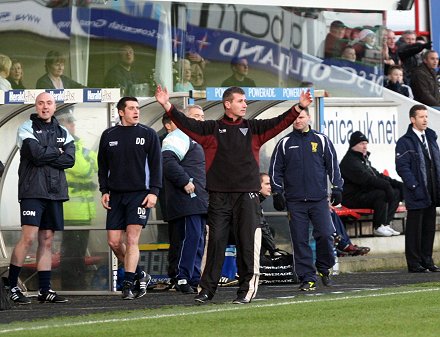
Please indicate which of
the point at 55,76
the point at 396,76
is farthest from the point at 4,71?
the point at 396,76

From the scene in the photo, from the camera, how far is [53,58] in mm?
23141

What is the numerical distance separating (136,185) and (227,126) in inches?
69.8

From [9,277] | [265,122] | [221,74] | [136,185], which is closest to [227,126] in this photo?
[265,122]

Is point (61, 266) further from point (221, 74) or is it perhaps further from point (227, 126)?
point (221, 74)

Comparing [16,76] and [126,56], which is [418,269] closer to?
[126,56]

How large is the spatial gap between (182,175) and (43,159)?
1.96m

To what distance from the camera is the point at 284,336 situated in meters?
12.2

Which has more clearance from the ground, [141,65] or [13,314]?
[141,65]

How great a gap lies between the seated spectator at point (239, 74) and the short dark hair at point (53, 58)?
2.89 m

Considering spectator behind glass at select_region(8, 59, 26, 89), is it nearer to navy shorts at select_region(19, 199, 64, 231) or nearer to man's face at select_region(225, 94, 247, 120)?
navy shorts at select_region(19, 199, 64, 231)

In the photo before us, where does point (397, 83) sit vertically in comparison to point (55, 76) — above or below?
above

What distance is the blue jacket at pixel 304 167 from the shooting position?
17.9m

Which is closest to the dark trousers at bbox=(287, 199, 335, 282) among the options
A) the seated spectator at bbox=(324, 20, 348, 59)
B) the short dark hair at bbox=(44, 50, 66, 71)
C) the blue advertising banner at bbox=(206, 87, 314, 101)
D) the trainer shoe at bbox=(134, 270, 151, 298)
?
the trainer shoe at bbox=(134, 270, 151, 298)

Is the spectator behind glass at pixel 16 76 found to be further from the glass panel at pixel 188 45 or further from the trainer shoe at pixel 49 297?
the trainer shoe at pixel 49 297
